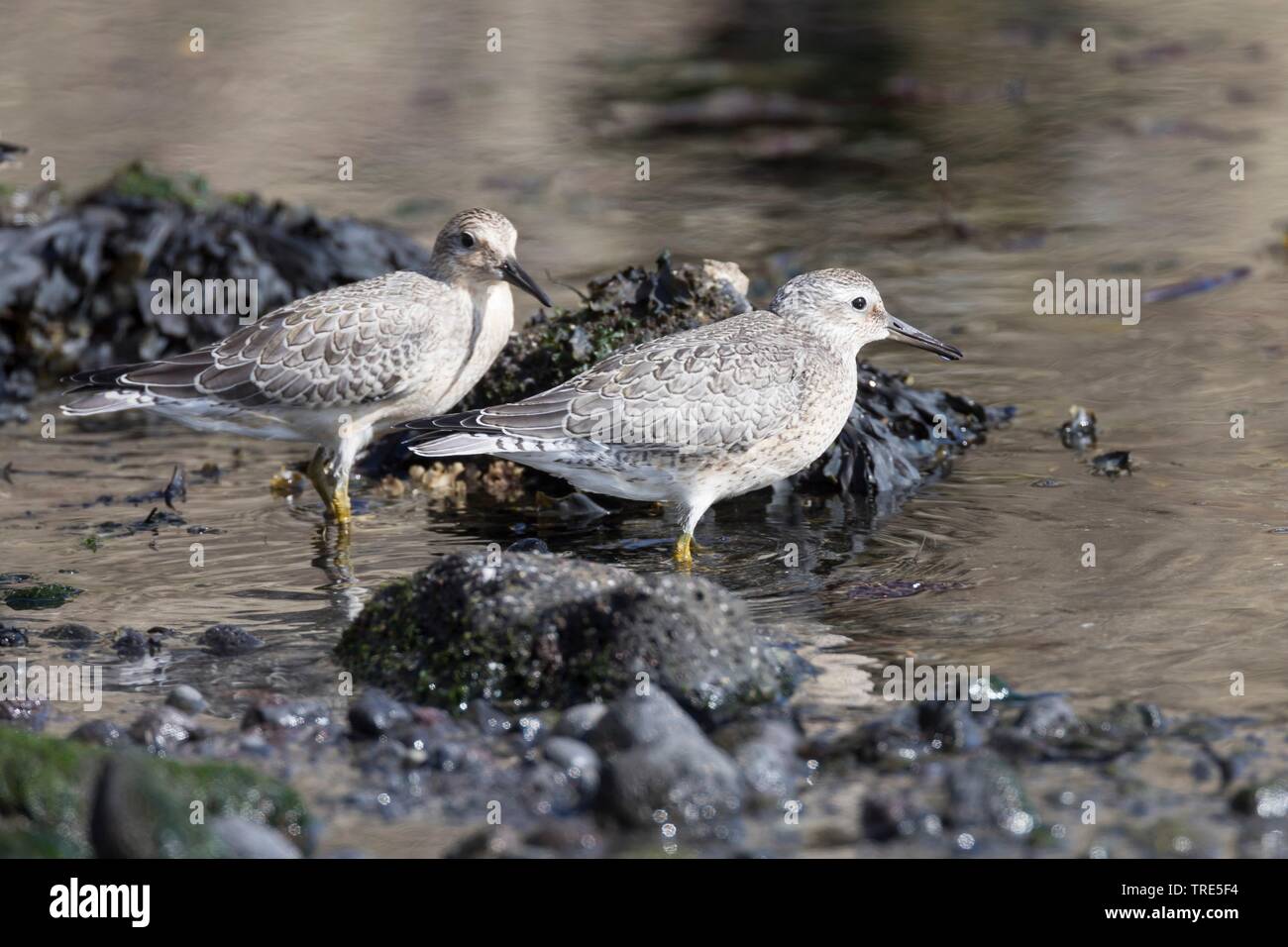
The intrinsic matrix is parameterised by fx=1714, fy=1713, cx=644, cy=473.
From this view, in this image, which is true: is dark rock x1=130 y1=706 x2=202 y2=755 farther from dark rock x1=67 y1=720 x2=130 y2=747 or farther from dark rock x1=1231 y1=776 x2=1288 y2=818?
dark rock x1=1231 y1=776 x2=1288 y2=818

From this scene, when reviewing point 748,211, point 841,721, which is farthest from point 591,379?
point 748,211

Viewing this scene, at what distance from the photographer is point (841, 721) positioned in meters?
6.45

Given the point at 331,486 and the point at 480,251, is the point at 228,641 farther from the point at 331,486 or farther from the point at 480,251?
the point at 480,251

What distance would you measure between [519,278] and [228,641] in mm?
2998

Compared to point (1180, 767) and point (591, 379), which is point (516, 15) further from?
point (1180, 767)

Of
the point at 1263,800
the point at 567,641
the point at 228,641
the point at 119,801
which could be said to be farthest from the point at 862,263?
the point at 119,801

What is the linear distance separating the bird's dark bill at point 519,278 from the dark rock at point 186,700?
Answer: 3426 millimetres

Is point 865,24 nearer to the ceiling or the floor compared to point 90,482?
nearer to the ceiling

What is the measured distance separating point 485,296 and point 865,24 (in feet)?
39.2

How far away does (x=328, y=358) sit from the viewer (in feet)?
30.6

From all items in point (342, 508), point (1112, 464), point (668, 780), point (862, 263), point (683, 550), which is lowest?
point (668, 780)

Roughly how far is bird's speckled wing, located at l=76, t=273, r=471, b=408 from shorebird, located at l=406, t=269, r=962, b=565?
3.50 ft

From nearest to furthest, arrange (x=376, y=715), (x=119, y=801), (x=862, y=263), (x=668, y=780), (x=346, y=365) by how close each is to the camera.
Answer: (x=119, y=801) → (x=668, y=780) → (x=376, y=715) → (x=346, y=365) → (x=862, y=263)
